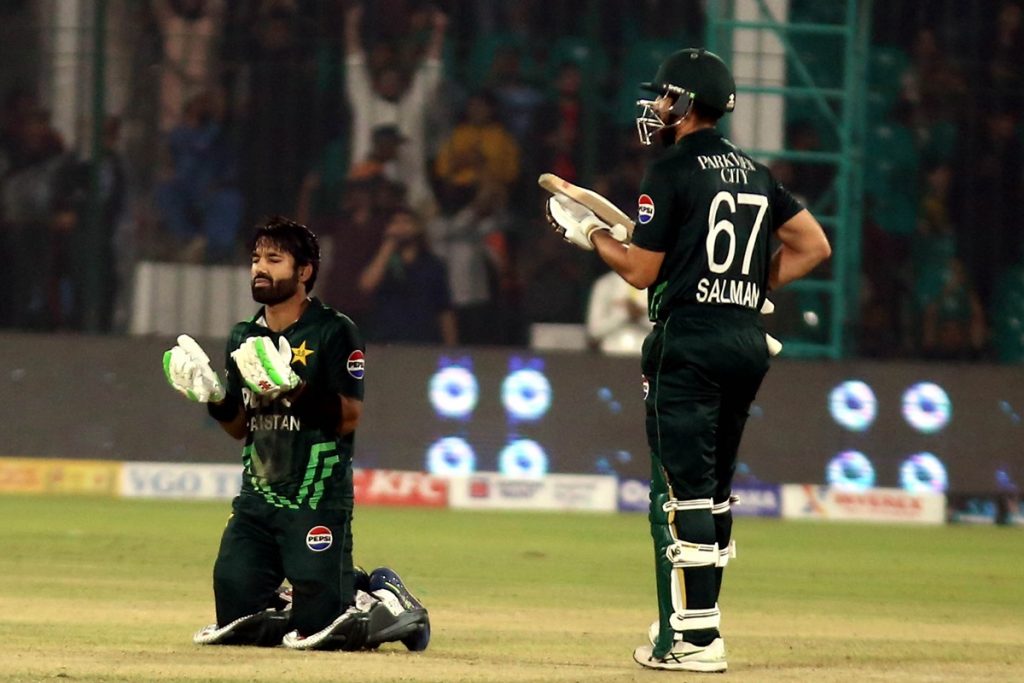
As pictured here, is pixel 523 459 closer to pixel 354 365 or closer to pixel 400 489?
pixel 400 489

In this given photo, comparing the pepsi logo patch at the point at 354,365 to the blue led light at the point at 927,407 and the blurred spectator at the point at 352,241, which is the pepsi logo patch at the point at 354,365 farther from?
the blue led light at the point at 927,407

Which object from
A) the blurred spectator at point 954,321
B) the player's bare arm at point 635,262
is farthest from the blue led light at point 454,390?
the player's bare arm at point 635,262

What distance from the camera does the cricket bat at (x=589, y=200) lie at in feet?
22.3

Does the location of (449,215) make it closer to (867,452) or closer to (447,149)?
(447,149)

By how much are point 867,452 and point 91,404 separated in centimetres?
583

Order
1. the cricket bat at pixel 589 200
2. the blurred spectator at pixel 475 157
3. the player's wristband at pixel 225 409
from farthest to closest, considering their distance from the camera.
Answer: the blurred spectator at pixel 475 157
the player's wristband at pixel 225 409
the cricket bat at pixel 589 200

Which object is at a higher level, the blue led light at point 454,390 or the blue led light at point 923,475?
the blue led light at point 454,390

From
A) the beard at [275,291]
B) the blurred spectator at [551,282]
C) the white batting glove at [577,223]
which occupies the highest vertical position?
the white batting glove at [577,223]

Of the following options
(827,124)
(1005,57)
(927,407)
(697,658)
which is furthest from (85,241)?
(697,658)

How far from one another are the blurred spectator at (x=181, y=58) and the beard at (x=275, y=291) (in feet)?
25.8

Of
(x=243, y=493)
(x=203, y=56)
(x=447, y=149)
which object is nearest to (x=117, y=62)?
(x=203, y=56)

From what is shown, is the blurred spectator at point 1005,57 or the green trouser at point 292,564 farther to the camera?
the blurred spectator at point 1005,57

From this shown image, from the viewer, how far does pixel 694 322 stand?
6.57 meters

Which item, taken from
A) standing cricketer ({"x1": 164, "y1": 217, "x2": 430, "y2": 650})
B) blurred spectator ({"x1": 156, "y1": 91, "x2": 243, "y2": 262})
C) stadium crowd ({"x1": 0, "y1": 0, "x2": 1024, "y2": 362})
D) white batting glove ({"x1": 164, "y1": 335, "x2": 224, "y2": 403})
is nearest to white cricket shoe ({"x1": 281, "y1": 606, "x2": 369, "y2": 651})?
standing cricketer ({"x1": 164, "y1": 217, "x2": 430, "y2": 650})
